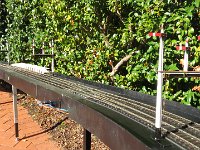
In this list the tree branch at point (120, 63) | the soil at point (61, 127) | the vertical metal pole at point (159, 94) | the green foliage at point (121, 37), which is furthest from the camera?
the soil at point (61, 127)

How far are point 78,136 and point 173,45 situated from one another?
3.58 meters

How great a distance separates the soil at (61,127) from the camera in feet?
21.6

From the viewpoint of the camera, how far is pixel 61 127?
7.75 metres

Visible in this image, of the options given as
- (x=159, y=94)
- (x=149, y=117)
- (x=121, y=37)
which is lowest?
(x=149, y=117)

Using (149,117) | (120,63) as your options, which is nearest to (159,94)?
(149,117)

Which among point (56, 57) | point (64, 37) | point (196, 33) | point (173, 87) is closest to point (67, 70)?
point (56, 57)

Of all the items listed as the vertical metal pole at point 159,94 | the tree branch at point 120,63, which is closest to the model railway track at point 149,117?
the vertical metal pole at point 159,94

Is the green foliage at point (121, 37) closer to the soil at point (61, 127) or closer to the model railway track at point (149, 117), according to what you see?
the model railway track at point (149, 117)

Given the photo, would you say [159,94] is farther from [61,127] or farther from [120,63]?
[61,127]

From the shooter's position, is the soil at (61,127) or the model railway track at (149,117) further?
the soil at (61,127)

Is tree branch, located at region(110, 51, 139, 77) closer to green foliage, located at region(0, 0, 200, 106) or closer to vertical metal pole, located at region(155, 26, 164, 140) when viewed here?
green foliage, located at region(0, 0, 200, 106)

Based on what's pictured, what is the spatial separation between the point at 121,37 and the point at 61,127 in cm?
322

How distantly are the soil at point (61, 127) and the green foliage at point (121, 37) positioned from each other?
1440 millimetres

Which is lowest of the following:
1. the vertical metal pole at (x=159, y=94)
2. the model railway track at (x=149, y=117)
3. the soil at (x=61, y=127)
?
Result: the soil at (x=61, y=127)
